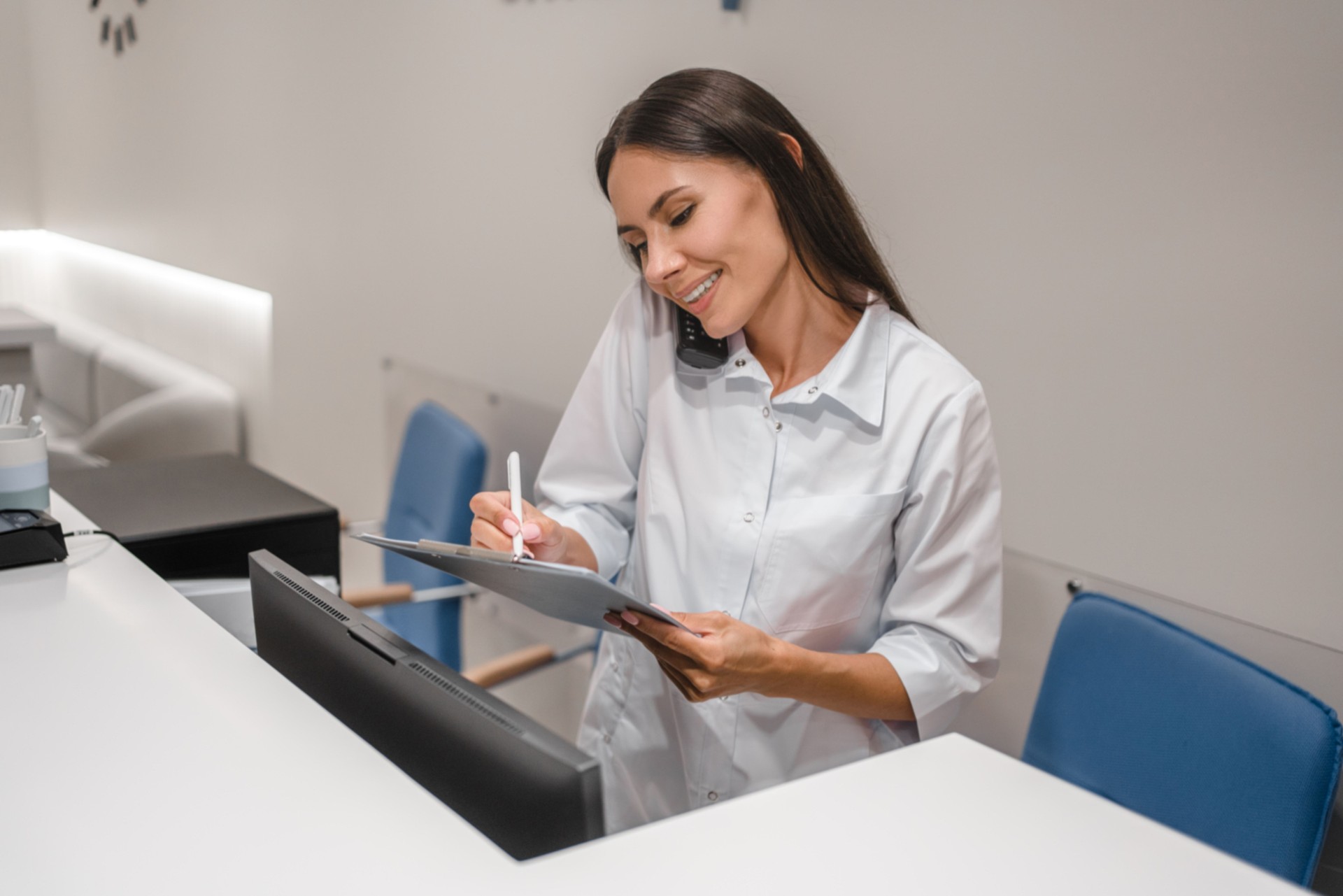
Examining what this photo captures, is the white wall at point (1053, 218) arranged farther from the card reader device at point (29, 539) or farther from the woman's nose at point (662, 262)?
the card reader device at point (29, 539)

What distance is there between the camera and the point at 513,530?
1390 millimetres

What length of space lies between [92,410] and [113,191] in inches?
42.5

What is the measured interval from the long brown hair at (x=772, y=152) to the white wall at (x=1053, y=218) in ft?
1.36

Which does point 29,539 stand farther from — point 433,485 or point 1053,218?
point 1053,218

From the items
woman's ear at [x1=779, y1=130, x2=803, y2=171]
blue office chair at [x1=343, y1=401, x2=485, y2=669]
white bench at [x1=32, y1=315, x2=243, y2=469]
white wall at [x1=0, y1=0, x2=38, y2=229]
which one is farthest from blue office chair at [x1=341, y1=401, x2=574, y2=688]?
white wall at [x1=0, y1=0, x2=38, y2=229]

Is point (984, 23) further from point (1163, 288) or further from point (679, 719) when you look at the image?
point (679, 719)

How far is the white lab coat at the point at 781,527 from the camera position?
4.61 feet

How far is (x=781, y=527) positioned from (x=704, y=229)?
1.27 feet

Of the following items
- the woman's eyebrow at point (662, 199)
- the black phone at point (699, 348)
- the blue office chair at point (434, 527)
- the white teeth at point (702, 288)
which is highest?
the woman's eyebrow at point (662, 199)

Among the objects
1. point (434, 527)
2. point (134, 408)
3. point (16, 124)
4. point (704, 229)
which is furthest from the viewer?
point (16, 124)

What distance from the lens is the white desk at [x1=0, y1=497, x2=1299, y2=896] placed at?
79 cm

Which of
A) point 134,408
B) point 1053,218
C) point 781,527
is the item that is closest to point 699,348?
point 781,527

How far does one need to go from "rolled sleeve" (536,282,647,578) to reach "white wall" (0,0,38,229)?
19.6 feet

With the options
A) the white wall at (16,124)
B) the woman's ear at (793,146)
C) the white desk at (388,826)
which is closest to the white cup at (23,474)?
the white desk at (388,826)
